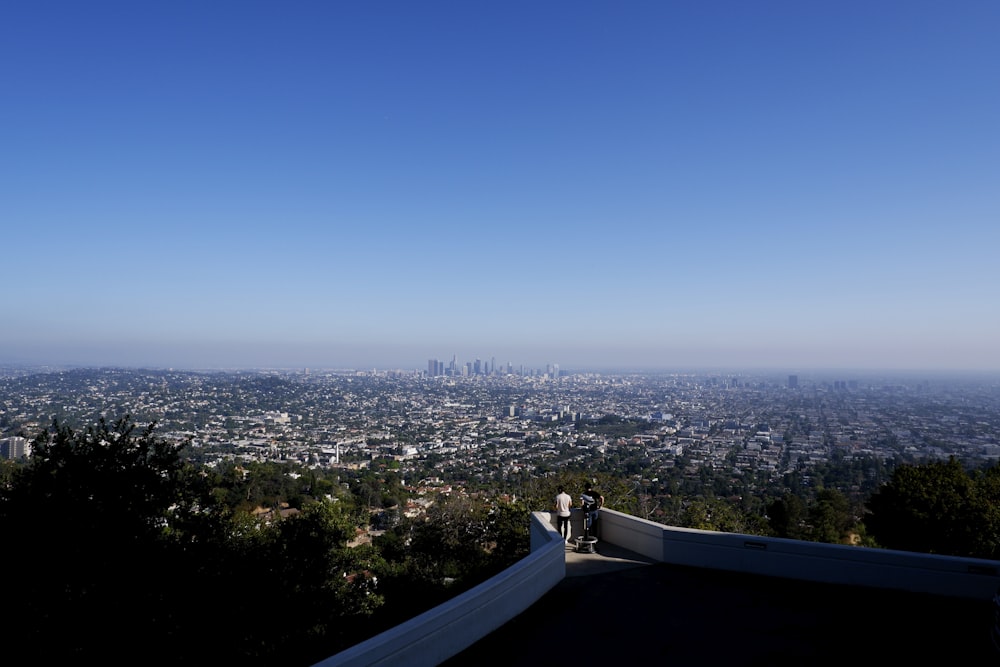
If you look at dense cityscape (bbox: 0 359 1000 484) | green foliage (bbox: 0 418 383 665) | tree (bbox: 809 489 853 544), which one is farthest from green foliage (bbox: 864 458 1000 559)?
dense cityscape (bbox: 0 359 1000 484)

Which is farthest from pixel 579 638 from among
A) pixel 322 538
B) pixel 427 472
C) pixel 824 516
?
pixel 427 472

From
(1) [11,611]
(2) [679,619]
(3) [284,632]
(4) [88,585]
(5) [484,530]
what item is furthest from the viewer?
(5) [484,530]

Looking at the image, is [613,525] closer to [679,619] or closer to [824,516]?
[679,619]

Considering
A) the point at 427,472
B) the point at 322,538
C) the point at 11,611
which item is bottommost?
the point at 427,472

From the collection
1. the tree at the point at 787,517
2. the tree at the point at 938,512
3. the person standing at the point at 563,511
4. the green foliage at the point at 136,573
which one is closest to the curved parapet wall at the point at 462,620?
the person standing at the point at 563,511

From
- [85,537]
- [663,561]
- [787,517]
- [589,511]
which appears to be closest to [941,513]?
[787,517]

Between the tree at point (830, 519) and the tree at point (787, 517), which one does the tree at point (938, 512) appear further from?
the tree at point (787, 517)
